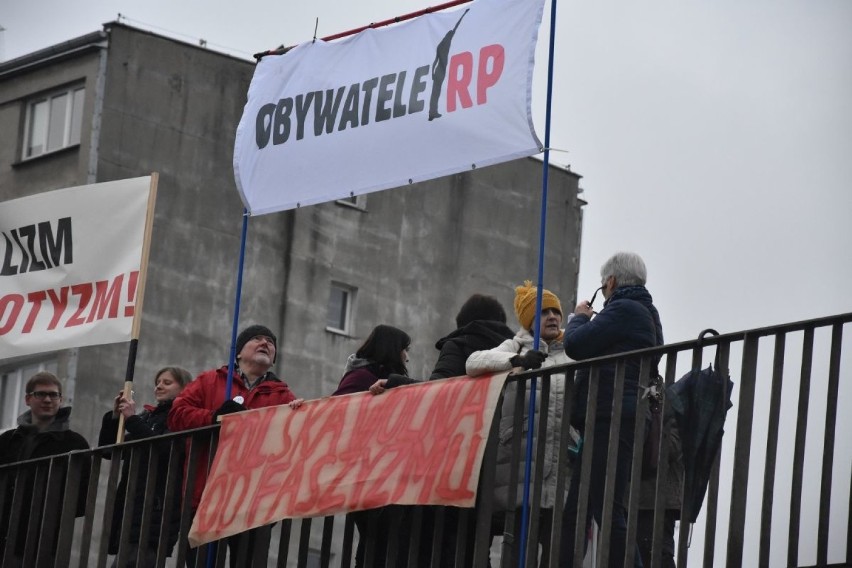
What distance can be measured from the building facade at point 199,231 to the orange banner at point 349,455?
22.3 metres

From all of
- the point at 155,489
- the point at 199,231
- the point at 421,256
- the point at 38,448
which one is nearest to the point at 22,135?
the point at 199,231

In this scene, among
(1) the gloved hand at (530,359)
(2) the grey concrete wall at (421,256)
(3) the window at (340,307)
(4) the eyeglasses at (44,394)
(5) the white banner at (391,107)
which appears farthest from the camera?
(3) the window at (340,307)

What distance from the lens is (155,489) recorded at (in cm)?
1223

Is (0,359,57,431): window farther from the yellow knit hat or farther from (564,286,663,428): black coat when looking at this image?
(564,286,663,428): black coat

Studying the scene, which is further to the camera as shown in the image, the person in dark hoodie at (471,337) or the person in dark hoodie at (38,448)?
the person in dark hoodie at (38,448)

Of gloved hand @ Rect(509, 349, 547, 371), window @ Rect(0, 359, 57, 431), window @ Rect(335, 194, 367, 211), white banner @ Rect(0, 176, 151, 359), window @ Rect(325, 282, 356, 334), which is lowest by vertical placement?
gloved hand @ Rect(509, 349, 547, 371)

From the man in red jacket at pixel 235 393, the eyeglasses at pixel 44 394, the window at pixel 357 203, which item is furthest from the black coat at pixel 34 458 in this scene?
the window at pixel 357 203

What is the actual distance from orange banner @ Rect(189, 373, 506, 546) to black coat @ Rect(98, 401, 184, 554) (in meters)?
0.52

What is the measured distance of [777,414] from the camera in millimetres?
8859

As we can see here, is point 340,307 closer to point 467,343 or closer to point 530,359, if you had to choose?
point 467,343

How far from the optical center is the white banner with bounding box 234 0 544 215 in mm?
10984

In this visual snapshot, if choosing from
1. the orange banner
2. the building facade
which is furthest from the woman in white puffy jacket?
the building facade

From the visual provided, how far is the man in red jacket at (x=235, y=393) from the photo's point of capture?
11891 mm

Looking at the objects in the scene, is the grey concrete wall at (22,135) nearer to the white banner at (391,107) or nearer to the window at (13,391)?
the window at (13,391)
